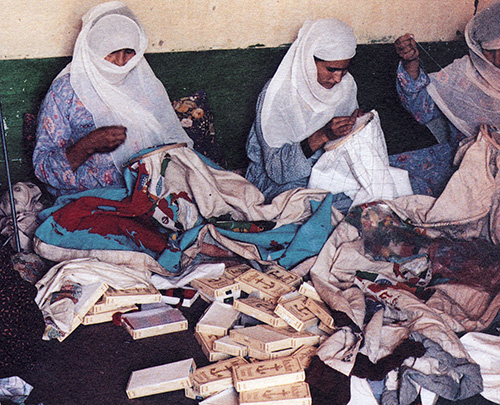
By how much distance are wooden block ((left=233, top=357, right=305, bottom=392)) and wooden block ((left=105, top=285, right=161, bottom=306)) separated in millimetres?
660

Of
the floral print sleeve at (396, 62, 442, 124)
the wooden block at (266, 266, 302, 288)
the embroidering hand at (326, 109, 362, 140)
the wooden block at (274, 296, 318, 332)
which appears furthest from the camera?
the floral print sleeve at (396, 62, 442, 124)

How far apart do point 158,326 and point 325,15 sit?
235cm

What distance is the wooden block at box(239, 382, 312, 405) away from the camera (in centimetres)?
209

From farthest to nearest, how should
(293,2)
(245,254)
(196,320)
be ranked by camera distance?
(293,2)
(245,254)
(196,320)

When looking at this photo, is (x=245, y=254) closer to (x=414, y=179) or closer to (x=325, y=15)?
(x=414, y=179)

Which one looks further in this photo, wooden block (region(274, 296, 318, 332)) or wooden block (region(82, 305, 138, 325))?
wooden block (region(82, 305, 138, 325))

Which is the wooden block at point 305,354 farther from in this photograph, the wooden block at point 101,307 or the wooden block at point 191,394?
the wooden block at point 101,307

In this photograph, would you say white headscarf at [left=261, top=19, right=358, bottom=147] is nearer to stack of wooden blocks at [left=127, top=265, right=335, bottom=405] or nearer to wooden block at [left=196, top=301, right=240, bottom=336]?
stack of wooden blocks at [left=127, top=265, right=335, bottom=405]

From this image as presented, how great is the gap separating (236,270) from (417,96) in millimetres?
1581

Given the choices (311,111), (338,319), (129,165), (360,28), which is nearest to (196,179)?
(129,165)

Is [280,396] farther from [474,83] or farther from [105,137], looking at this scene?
[474,83]

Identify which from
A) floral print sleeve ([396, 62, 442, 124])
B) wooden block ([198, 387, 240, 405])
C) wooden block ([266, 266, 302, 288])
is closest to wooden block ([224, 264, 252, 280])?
wooden block ([266, 266, 302, 288])

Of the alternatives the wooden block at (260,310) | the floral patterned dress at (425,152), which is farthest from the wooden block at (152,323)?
the floral patterned dress at (425,152)

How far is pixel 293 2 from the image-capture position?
373 centimetres
